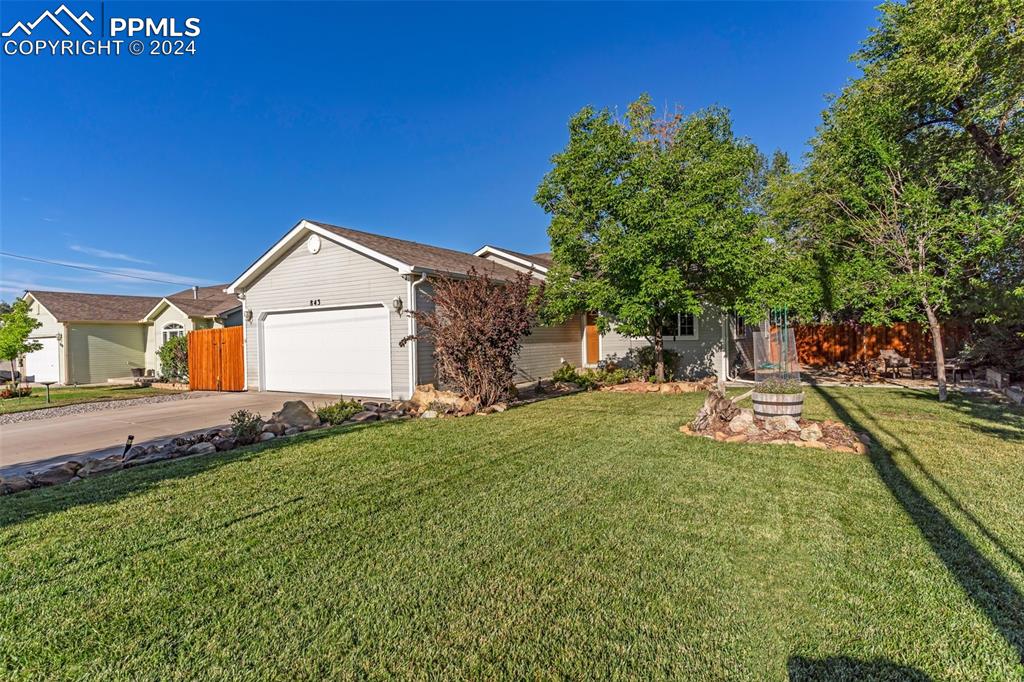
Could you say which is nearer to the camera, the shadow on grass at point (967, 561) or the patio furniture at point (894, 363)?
the shadow on grass at point (967, 561)

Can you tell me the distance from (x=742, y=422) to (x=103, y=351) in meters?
25.7

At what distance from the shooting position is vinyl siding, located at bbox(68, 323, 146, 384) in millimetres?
20094

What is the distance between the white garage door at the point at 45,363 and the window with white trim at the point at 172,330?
423 cm

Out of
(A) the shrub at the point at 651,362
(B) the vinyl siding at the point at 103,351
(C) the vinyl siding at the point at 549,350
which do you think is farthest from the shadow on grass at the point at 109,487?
(B) the vinyl siding at the point at 103,351

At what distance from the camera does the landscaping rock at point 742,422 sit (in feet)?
22.4

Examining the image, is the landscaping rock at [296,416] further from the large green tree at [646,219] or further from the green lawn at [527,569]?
the large green tree at [646,219]

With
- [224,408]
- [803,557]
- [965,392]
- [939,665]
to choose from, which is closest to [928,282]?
[965,392]

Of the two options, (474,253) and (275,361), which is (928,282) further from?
(275,361)

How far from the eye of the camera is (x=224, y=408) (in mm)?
11023

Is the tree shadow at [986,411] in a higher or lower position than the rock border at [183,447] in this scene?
lower

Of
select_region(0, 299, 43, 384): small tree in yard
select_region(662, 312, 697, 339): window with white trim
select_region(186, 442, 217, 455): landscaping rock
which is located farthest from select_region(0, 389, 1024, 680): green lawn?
select_region(0, 299, 43, 384): small tree in yard

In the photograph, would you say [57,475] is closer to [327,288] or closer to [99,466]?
[99,466]

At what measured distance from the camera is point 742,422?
691cm

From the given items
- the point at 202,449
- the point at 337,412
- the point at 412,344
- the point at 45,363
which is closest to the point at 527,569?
the point at 202,449
